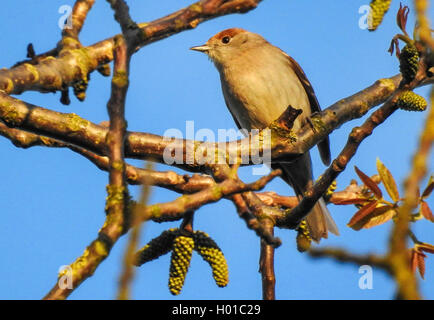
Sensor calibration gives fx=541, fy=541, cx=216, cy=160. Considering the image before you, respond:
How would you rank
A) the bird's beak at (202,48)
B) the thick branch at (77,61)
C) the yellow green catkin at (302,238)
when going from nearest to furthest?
the thick branch at (77,61)
the yellow green catkin at (302,238)
the bird's beak at (202,48)

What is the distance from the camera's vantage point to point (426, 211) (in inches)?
114

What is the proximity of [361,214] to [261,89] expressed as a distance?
4.37 meters

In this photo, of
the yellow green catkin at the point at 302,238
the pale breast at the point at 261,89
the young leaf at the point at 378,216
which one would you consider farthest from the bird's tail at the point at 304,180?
the young leaf at the point at 378,216

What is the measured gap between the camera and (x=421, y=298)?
1.16 m

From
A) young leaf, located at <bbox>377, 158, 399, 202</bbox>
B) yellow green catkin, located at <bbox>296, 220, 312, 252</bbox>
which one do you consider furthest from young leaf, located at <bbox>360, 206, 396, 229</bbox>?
yellow green catkin, located at <bbox>296, 220, 312, 252</bbox>

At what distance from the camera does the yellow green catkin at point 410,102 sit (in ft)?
11.8

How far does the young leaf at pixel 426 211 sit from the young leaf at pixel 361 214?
319mm

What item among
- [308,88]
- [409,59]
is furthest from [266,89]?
[409,59]

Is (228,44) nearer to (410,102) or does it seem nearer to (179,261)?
(410,102)

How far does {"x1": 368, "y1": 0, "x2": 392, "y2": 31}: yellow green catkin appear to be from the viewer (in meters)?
3.11

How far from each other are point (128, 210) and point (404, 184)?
5.83ft

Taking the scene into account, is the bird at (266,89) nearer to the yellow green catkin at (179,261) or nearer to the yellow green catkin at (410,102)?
the yellow green catkin at (410,102)

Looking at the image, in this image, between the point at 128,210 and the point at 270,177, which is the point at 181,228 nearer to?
the point at 128,210
